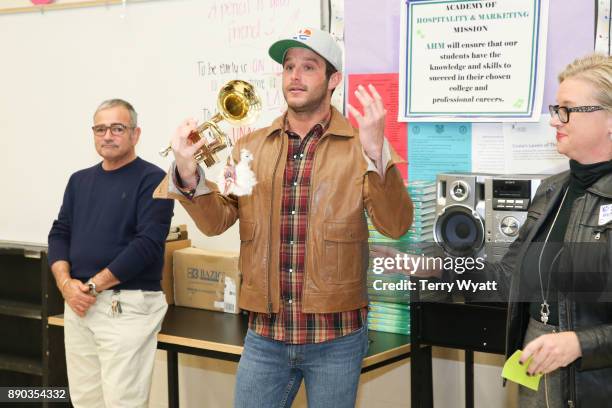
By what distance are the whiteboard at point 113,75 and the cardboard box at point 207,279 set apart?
0.31 metres

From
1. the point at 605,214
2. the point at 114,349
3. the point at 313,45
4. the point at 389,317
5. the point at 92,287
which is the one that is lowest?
the point at 114,349

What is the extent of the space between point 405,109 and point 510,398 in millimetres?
1391

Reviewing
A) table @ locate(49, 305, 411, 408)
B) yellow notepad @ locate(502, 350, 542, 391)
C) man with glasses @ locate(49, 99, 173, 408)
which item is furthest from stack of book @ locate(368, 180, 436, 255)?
yellow notepad @ locate(502, 350, 542, 391)

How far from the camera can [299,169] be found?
102 inches

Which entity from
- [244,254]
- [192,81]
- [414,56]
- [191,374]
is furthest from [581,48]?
[191,374]

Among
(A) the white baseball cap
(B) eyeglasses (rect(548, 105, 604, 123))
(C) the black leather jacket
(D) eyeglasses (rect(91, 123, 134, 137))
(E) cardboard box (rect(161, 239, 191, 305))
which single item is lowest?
(E) cardboard box (rect(161, 239, 191, 305))

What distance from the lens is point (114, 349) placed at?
11.1ft

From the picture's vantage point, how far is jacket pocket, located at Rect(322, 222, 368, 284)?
100 inches

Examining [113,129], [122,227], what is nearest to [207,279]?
[122,227]

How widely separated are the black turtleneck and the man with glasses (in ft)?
5.57

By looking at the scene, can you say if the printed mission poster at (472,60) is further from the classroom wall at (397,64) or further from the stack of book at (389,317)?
the stack of book at (389,317)

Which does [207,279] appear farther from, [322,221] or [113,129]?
[322,221]

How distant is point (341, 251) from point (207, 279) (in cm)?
156

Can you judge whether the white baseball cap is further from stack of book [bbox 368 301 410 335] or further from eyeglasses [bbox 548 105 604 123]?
stack of book [bbox 368 301 410 335]
